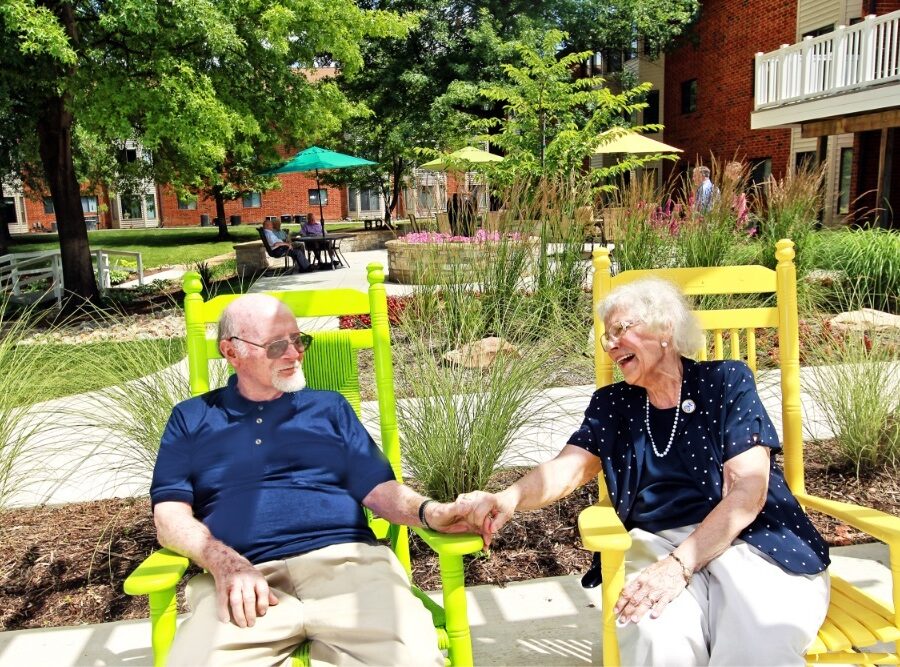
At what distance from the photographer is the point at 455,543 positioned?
1.88 meters

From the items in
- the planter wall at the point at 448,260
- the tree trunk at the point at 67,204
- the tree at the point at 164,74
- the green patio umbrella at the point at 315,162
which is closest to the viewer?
the planter wall at the point at 448,260

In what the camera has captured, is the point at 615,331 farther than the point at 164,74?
No

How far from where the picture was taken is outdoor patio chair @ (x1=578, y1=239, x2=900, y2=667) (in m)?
1.81

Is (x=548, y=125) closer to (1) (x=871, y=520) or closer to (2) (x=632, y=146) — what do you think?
(2) (x=632, y=146)

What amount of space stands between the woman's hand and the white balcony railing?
12493 millimetres

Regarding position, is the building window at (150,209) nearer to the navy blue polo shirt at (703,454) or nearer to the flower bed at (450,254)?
the flower bed at (450,254)

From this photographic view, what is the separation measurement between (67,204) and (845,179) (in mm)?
15244

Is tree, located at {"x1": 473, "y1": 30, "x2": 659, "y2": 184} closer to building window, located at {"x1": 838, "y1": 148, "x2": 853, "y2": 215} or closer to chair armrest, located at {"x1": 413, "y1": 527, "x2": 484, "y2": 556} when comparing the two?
chair armrest, located at {"x1": 413, "y1": 527, "x2": 484, "y2": 556}

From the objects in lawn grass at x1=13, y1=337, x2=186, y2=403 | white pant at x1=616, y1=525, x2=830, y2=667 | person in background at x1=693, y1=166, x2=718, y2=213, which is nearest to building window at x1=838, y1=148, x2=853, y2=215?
person in background at x1=693, y1=166, x2=718, y2=213

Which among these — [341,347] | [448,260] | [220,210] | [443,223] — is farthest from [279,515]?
[220,210]

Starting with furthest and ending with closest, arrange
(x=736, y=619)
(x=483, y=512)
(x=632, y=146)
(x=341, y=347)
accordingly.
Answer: (x=632, y=146) < (x=341, y=347) < (x=483, y=512) < (x=736, y=619)

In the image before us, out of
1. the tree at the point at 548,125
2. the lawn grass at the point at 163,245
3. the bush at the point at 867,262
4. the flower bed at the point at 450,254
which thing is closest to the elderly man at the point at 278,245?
the tree at the point at 548,125

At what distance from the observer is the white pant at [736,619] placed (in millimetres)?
1767

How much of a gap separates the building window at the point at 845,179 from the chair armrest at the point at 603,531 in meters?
16.8
